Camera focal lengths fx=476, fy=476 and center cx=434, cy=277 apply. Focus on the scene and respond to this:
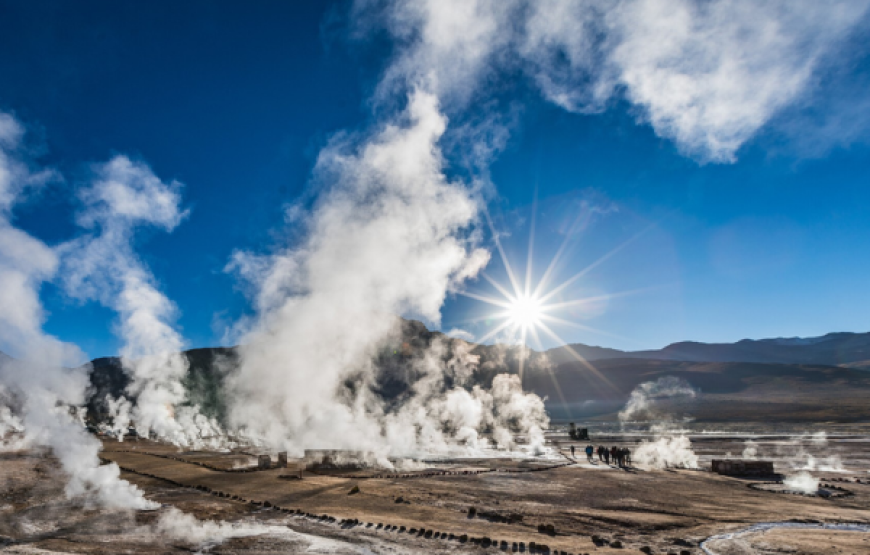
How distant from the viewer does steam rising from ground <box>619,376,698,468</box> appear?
3753 cm

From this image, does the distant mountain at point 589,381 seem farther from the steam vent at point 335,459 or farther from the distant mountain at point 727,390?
the steam vent at point 335,459

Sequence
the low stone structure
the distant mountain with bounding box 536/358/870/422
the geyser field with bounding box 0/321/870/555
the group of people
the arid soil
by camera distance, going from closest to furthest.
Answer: the arid soil
the geyser field with bounding box 0/321/870/555
the low stone structure
the group of people
the distant mountain with bounding box 536/358/870/422

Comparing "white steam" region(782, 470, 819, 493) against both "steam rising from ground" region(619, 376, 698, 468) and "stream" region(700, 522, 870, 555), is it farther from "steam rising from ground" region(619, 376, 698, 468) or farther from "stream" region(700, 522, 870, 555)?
"stream" region(700, 522, 870, 555)

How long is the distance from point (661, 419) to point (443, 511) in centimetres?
9806

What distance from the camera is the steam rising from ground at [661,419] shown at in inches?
1478

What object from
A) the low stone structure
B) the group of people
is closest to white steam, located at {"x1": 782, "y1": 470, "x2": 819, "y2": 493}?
the low stone structure

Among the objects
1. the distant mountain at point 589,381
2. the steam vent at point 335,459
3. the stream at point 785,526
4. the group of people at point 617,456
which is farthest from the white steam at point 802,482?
the distant mountain at point 589,381

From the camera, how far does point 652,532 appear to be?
15.7 metres

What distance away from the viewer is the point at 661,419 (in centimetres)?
10175

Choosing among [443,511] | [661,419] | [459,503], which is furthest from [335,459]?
[661,419]

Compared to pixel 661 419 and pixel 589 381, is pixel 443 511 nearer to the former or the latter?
pixel 661 419

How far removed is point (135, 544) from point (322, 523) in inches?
219

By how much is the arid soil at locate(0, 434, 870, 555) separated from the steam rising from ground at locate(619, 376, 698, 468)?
554cm

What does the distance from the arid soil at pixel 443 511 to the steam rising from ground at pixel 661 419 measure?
18.2 ft
